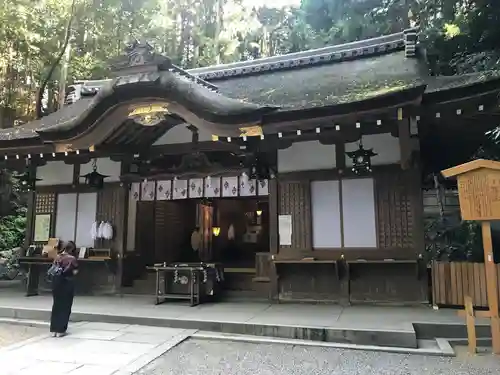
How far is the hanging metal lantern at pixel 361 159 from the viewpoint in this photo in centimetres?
701

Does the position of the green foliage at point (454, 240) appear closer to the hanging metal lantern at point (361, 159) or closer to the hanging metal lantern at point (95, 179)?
the hanging metal lantern at point (361, 159)

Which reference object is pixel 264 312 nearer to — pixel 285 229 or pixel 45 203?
pixel 285 229

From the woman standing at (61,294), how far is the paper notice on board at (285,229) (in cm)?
381

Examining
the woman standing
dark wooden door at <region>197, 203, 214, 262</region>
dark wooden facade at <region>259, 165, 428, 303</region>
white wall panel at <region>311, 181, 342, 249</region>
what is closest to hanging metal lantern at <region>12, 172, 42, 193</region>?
the woman standing

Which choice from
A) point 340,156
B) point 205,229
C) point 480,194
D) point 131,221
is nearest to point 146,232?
point 131,221

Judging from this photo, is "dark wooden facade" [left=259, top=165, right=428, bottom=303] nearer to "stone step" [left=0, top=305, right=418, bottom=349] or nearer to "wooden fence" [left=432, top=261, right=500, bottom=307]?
"wooden fence" [left=432, top=261, right=500, bottom=307]

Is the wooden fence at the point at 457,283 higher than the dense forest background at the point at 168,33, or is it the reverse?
the dense forest background at the point at 168,33

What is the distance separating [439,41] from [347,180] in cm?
755

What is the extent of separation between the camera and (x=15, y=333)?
20.3 feet

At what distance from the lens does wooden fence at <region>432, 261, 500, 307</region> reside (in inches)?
251

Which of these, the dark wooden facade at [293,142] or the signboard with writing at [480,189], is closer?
the signboard with writing at [480,189]

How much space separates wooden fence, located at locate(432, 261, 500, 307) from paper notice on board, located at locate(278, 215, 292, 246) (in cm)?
261

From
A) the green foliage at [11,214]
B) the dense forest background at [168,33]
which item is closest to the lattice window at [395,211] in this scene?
the dense forest background at [168,33]

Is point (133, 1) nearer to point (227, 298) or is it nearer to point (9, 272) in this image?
point (9, 272)
